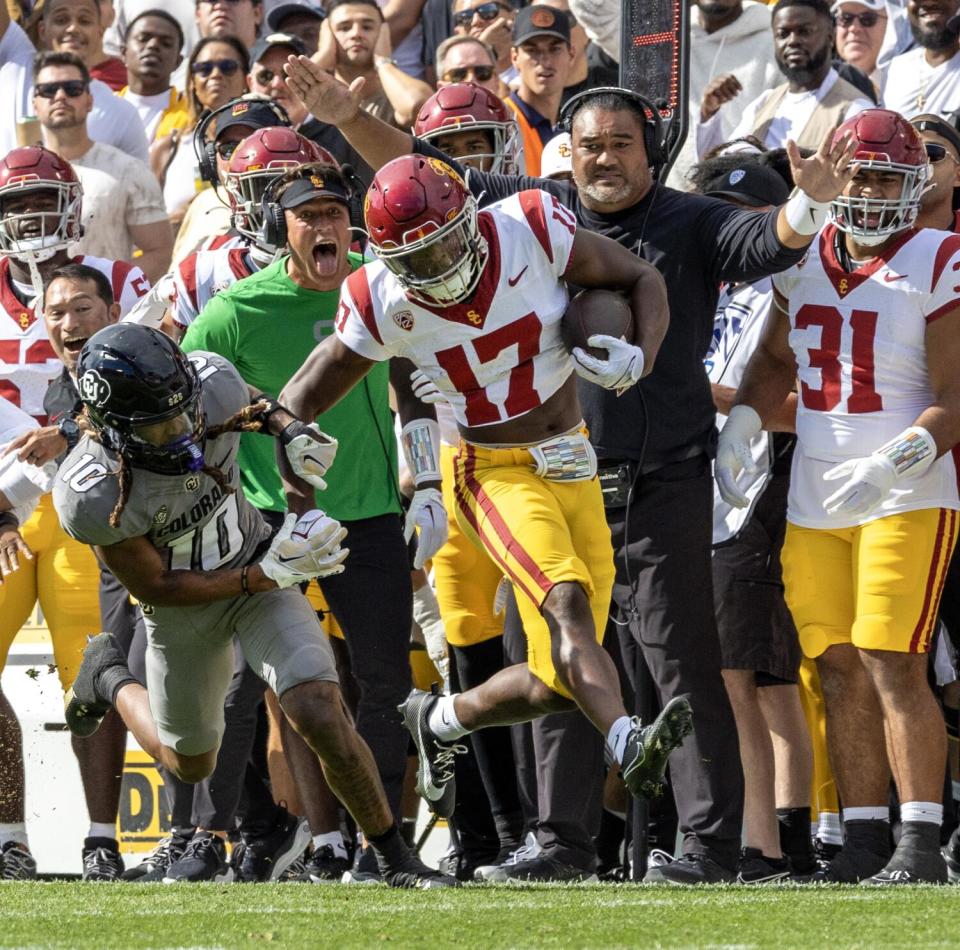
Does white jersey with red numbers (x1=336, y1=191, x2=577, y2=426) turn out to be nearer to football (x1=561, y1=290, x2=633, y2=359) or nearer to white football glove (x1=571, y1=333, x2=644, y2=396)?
football (x1=561, y1=290, x2=633, y2=359)

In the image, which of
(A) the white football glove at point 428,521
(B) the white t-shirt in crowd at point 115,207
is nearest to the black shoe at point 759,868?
(A) the white football glove at point 428,521

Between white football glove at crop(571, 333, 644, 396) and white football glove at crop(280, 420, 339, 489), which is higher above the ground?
white football glove at crop(571, 333, 644, 396)

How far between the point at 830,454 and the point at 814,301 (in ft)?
1.60

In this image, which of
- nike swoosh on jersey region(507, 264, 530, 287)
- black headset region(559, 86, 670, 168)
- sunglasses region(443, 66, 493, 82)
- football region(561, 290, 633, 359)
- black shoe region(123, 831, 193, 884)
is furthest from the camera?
sunglasses region(443, 66, 493, 82)

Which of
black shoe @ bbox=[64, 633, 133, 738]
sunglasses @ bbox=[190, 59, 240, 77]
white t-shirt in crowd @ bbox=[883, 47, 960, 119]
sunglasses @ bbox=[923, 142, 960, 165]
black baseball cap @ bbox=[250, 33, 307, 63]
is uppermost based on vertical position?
black baseball cap @ bbox=[250, 33, 307, 63]

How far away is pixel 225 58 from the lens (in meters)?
9.00

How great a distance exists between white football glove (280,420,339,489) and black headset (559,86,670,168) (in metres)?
1.55

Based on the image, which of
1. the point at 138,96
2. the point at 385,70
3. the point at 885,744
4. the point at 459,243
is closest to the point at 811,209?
the point at 459,243

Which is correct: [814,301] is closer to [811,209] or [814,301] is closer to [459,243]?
[811,209]

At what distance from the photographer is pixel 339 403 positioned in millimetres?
6477

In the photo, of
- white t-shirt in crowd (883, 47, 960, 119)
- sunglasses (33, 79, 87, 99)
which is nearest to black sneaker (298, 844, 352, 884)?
sunglasses (33, 79, 87, 99)

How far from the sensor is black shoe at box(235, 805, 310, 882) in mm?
6859

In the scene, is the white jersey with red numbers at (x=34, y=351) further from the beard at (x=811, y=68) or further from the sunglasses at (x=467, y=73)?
the beard at (x=811, y=68)

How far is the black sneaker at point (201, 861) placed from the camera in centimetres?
643
